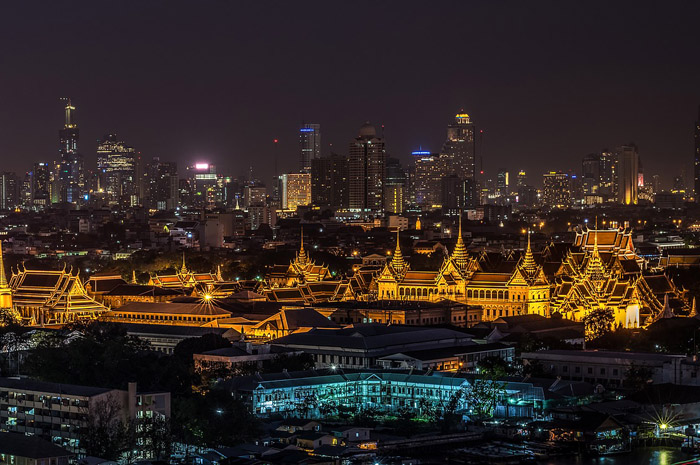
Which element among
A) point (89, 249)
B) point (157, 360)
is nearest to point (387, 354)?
point (157, 360)

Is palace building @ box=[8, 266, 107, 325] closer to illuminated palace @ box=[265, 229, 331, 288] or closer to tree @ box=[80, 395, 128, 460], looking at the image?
Answer: illuminated palace @ box=[265, 229, 331, 288]

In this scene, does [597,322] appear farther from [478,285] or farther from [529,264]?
[478,285]

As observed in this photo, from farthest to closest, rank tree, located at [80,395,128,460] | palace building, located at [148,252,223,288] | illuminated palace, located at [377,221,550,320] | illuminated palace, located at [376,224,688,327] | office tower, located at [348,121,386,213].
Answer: office tower, located at [348,121,386,213], palace building, located at [148,252,223,288], illuminated palace, located at [377,221,550,320], illuminated palace, located at [376,224,688,327], tree, located at [80,395,128,460]

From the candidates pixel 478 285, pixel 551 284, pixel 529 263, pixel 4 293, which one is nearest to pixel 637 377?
pixel 551 284

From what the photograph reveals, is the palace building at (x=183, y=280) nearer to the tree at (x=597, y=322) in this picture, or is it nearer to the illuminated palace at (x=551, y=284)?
the illuminated palace at (x=551, y=284)

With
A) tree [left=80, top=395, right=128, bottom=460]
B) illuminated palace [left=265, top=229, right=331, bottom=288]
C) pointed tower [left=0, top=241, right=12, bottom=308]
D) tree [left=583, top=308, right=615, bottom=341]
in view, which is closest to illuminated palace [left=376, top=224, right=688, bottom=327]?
tree [left=583, top=308, right=615, bottom=341]

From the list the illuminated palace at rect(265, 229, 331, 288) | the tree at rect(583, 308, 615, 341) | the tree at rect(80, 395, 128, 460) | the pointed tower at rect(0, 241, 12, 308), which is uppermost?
the illuminated palace at rect(265, 229, 331, 288)

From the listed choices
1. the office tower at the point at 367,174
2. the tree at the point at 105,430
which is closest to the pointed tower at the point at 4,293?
the tree at the point at 105,430
